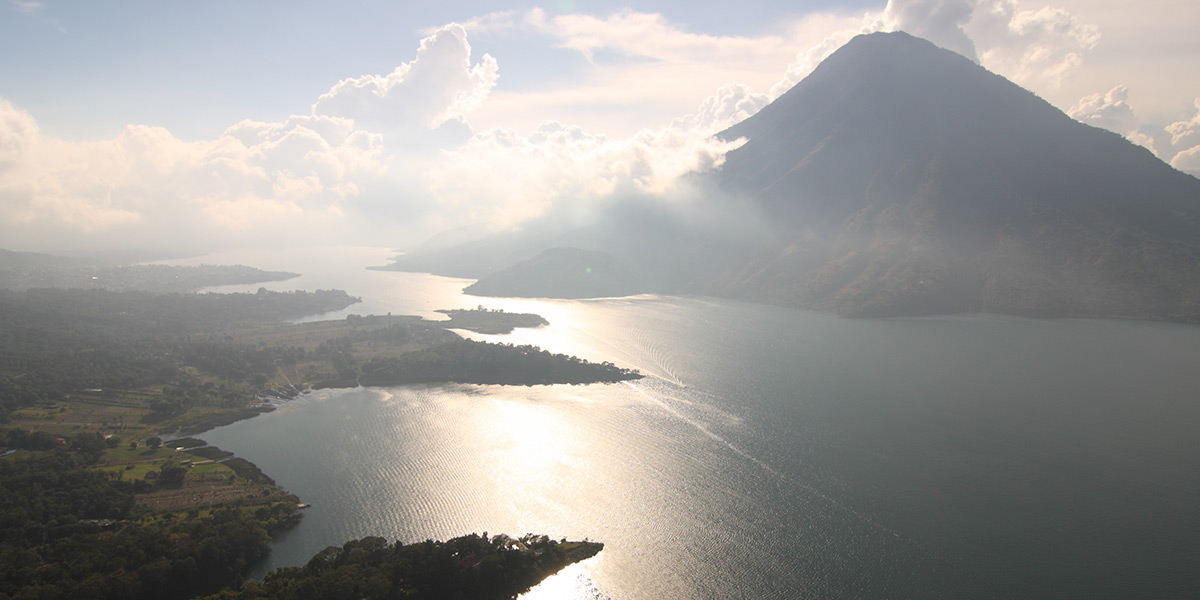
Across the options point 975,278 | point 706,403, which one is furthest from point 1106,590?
point 975,278

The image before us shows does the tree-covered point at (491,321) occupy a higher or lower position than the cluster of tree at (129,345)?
higher

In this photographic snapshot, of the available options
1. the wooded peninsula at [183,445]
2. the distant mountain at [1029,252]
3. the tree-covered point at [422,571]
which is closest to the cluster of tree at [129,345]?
the wooded peninsula at [183,445]

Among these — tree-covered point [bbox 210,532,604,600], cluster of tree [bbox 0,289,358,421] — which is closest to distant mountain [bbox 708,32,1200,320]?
tree-covered point [bbox 210,532,604,600]

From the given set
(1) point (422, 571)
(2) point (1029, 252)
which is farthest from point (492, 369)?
(2) point (1029, 252)

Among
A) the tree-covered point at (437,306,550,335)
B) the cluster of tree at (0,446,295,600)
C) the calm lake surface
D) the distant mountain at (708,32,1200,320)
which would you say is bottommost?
the cluster of tree at (0,446,295,600)

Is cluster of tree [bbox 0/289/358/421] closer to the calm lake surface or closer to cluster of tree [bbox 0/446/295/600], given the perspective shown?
the calm lake surface

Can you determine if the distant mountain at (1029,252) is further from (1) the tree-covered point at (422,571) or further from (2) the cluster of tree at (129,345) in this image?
(2) the cluster of tree at (129,345)
